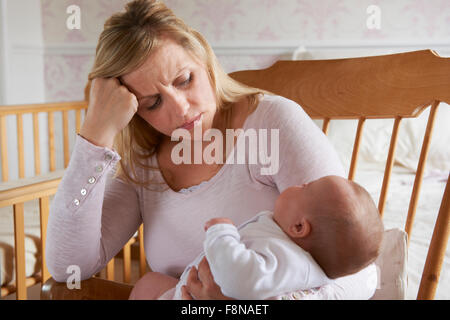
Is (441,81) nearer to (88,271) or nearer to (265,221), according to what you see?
(265,221)

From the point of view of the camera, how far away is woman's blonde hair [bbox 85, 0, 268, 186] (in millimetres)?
713

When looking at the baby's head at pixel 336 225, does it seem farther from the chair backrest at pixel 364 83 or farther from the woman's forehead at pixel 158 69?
the chair backrest at pixel 364 83

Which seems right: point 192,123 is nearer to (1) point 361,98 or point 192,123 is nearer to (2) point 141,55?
(2) point 141,55

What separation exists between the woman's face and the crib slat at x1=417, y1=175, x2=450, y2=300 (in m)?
0.38

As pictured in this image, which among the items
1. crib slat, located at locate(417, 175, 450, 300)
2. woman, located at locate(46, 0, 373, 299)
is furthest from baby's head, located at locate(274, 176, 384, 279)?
crib slat, located at locate(417, 175, 450, 300)

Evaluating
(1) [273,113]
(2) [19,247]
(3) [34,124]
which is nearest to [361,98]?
(1) [273,113]

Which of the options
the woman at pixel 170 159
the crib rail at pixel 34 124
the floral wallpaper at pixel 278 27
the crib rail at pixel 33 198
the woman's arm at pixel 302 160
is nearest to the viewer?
the woman's arm at pixel 302 160

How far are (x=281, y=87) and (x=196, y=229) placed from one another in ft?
1.36

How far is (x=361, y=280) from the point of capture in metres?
0.60

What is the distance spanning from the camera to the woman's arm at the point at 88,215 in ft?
2.28

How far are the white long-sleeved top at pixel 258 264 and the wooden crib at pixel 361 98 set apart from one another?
0.89ft

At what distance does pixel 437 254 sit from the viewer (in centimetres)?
70

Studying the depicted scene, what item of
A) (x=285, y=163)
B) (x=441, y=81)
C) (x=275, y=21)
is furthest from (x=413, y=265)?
(x=275, y=21)

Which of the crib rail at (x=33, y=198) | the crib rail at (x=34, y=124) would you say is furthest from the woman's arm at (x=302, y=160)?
the crib rail at (x=34, y=124)
